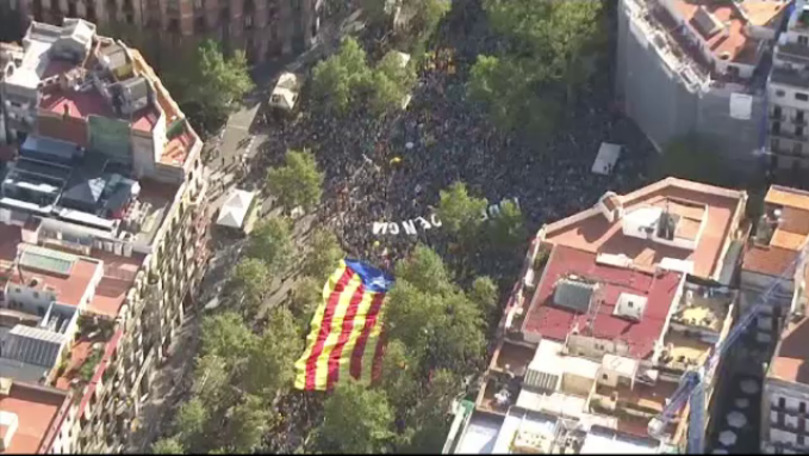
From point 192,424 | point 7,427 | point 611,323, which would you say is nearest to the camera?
point 7,427

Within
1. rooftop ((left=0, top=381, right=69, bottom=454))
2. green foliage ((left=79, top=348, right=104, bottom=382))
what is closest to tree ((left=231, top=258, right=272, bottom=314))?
green foliage ((left=79, top=348, right=104, bottom=382))

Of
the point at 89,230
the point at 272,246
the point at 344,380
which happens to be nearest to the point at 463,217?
the point at 272,246

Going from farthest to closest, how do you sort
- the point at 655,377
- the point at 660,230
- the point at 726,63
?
the point at 726,63
the point at 660,230
the point at 655,377

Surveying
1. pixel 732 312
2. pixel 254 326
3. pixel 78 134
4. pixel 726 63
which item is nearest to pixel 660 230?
pixel 732 312

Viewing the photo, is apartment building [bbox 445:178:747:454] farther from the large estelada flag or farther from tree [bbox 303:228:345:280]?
tree [bbox 303:228:345:280]

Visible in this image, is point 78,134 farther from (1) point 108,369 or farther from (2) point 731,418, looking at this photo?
(2) point 731,418

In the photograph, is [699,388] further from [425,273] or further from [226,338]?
[226,338]
